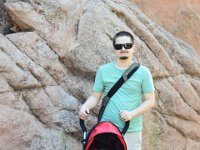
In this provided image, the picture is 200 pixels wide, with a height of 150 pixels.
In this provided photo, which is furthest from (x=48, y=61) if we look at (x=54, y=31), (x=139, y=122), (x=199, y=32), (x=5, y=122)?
(x=199, y=32)

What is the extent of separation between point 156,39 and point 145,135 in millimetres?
1968

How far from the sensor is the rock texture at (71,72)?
7.53 m

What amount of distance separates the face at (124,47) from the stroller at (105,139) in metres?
0.94

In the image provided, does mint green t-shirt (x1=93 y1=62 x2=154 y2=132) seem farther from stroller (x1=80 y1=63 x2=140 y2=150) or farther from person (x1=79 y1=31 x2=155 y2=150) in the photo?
stroller (x1=80 y1=63 x2=140 y2=150)

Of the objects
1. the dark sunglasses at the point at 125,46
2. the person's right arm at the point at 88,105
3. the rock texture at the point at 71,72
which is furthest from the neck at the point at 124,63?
the rock texture at the point at 71,72

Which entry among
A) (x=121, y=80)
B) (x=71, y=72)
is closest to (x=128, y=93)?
(x=121, y=80)

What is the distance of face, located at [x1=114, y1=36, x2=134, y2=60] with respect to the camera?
570 centimetres

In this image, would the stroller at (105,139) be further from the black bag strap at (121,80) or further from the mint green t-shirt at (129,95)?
the black bag strap at (121,80)

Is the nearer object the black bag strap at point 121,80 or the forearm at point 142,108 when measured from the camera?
the forearm at point 142,108

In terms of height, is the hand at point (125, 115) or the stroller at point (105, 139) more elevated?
the hand at point (125, 115)

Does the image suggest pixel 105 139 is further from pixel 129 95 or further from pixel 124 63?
pixel 124 63

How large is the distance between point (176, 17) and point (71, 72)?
12.9 ft

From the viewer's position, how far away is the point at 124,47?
5695mm

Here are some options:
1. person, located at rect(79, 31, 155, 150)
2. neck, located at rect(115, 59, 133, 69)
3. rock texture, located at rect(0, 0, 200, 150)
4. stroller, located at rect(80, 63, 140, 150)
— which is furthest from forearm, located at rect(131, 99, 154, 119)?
rock texture, located at rect(0, 0, 200, 150)
